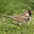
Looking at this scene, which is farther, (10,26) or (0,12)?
(0,12)

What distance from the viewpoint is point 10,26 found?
536cm

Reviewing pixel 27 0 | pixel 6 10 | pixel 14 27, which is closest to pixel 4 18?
pixel 6 10

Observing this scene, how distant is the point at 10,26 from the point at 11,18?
31 centimetres

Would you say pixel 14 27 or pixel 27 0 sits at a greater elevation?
pixel 27 0

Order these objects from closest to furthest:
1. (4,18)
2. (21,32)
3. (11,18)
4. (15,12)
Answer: (21,32)
(11,18)
(4,18)
(15,12)

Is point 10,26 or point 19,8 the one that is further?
point 19,8

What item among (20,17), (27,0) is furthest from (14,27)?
(27,0)

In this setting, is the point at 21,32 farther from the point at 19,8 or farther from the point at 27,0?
the point at 27,0

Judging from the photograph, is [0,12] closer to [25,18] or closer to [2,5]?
[2,5]

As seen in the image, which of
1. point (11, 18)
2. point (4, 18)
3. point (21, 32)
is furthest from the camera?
point (4, 18)

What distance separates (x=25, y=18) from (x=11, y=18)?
→ 462 millimetres

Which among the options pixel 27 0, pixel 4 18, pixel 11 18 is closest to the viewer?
pixel 11 18

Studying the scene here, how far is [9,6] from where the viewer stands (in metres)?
6.17

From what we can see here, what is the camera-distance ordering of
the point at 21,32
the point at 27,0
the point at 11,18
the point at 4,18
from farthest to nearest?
the point at 27,0 → the point at 4,18 → the point at 11,18 → the point at 21,32
